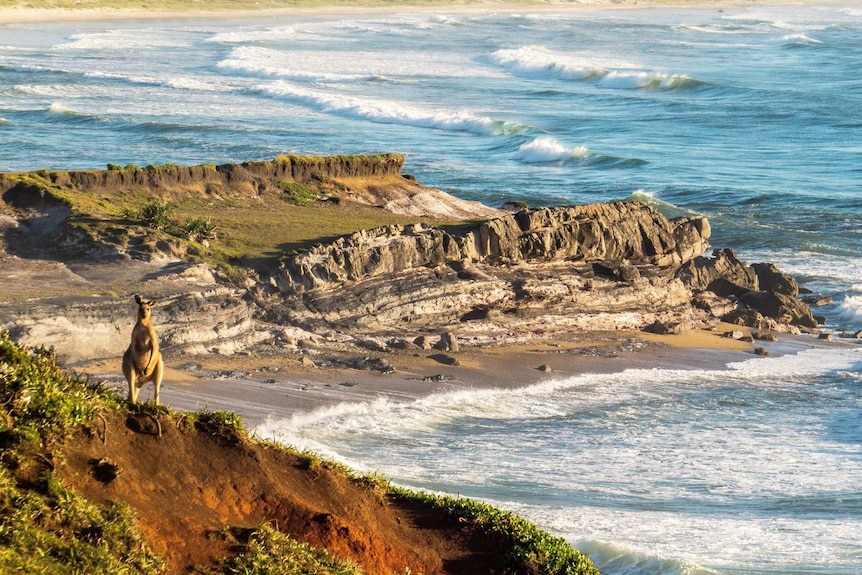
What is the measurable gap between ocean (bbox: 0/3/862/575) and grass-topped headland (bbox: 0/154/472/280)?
5286 millimetres

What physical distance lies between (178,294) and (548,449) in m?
6.51

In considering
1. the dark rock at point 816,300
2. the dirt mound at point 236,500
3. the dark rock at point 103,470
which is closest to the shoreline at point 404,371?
the dark rock at point 816,300

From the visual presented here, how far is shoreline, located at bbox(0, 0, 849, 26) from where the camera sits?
106 meters

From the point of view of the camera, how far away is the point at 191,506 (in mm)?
9992

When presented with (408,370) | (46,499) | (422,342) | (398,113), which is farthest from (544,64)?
(46,499)

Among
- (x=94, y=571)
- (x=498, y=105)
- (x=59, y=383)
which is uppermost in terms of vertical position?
(x=59, y=383)

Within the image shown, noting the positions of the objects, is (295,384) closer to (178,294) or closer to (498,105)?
(178,294)

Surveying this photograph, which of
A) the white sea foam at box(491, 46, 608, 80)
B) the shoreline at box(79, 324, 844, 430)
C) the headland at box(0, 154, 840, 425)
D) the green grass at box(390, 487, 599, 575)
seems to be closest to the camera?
the green grass at box(390, 487, 599, 575)

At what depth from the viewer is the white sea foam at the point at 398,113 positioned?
5738 centimetres

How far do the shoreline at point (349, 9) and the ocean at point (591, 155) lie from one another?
12.0ft

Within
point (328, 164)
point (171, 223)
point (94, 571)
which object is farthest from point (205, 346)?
point (94, 571)

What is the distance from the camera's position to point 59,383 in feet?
32.9

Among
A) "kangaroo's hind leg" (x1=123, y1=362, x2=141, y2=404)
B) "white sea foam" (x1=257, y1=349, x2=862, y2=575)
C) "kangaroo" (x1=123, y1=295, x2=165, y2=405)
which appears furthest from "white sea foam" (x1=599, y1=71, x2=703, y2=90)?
"kangaroo's hind leg" (x1=123, y1=362, x2=141, y2=404)

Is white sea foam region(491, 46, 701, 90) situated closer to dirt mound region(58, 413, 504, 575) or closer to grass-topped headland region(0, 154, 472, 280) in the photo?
grass-topped headland region(0, 154, 472, 280)
